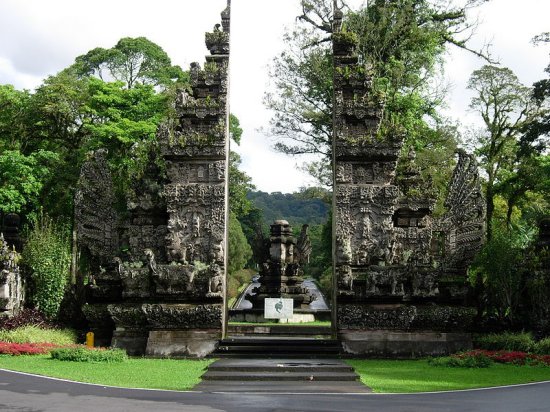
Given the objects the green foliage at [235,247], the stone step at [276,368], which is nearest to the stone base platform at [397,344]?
the stone step at [276,368]

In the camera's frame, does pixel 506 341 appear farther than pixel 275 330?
No

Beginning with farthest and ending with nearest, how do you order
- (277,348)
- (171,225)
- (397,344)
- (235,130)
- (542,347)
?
(235,130) < (171,225) < (397,344) < (277,348) < (542,347)

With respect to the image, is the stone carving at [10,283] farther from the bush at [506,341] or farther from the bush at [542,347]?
the bush at [542,347]

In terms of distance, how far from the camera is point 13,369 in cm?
1380

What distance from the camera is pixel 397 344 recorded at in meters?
17.8

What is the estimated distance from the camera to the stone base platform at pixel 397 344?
1770 centimetres

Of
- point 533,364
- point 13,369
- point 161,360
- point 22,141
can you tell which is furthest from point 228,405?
point 22,141

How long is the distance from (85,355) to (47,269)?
15.7 feet

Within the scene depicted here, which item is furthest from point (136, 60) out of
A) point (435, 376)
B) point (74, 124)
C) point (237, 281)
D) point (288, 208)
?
point (288, 208)

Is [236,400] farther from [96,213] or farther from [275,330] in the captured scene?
[275,330]

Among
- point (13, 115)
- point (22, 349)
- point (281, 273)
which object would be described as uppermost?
point (13, 115)

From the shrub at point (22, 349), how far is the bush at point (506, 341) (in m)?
10.9

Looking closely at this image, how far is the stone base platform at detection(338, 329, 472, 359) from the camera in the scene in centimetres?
1770

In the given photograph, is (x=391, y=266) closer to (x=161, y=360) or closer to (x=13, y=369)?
(x=161, y=360)
